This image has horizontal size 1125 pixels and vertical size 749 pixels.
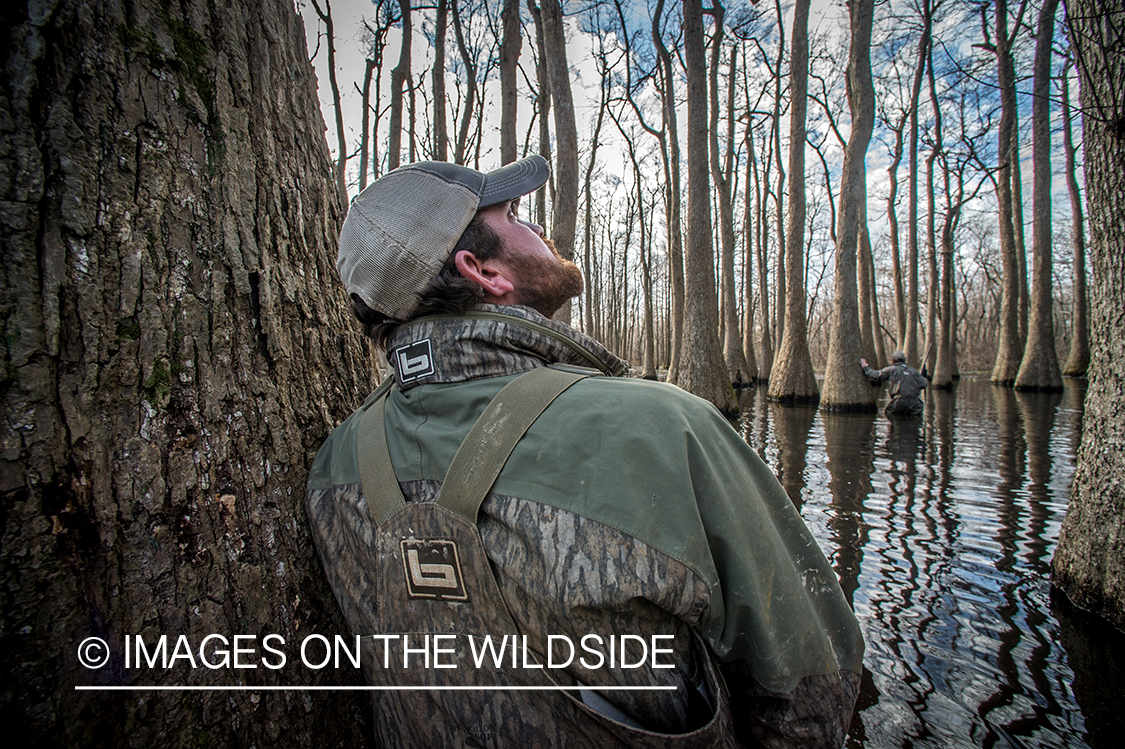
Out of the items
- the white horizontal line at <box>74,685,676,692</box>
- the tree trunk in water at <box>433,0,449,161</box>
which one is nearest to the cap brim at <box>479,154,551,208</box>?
the white horizontal line at <box>74,685,676,692</box>

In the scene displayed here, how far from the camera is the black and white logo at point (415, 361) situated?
4.10ft

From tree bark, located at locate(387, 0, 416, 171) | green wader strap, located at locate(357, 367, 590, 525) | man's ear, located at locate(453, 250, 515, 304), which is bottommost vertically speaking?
green wader strap, located at locate(357, 367, 590, 525)

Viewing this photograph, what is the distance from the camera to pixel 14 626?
0.94 meters

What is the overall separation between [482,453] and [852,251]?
13120mm

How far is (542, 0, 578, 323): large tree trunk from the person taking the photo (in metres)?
7.95

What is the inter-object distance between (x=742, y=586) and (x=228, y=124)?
1.66 metres

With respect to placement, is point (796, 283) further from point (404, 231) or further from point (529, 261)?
point (404, 231)

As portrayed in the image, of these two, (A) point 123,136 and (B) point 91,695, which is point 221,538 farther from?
(A) point 123,136

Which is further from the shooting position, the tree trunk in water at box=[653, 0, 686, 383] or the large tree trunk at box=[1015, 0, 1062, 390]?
the large tree trunk at box=[1015, 0, 1062, 390]

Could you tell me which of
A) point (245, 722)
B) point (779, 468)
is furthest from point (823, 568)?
point (779, 468)

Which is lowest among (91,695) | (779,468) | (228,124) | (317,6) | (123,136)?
(779,468)

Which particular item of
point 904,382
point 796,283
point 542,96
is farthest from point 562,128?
point 904,382

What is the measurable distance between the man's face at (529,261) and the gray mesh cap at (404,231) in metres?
0.09

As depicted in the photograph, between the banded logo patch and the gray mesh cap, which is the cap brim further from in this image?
the banded logo patch
